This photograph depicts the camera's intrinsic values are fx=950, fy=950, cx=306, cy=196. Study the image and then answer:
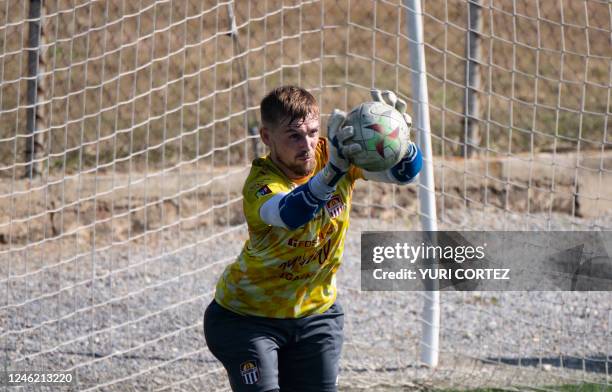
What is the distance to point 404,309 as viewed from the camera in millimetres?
5953

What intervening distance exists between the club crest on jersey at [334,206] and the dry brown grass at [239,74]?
2.69 m

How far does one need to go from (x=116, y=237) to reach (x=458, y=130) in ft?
9.47

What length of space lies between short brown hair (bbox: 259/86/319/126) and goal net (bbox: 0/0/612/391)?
5.55ft

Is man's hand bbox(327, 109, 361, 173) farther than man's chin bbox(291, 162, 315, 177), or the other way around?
man's chin bbox(291, 162, 315, 177)

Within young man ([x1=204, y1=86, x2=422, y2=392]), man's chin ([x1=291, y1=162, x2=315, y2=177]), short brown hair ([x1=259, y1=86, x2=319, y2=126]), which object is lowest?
young man ([x1=204, y1=86, x2=422, y2=392])

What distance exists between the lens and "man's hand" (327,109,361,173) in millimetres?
2803

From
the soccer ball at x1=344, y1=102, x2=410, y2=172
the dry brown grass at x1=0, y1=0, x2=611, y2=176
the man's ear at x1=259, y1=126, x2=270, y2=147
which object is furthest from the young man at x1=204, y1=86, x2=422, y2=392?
the dry brown grass at x1=0, y1=0, x2=611, y2=176

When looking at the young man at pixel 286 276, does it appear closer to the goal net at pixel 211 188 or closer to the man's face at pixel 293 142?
the man's face at pixel 293 142

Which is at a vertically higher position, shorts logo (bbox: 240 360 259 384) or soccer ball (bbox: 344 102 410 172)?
soccer ball (bbox: 344 102 410 172)

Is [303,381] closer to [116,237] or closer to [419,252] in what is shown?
[419,252]

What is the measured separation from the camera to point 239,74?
7172 millimetres

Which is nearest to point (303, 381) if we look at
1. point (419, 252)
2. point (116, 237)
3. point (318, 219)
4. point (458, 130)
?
point (318, 219)

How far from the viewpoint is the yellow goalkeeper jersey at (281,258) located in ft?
10.6

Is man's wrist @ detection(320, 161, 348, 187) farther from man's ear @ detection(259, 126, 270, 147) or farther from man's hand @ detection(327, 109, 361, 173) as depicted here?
man's ear @ detection(259, 126, 270, 147)
